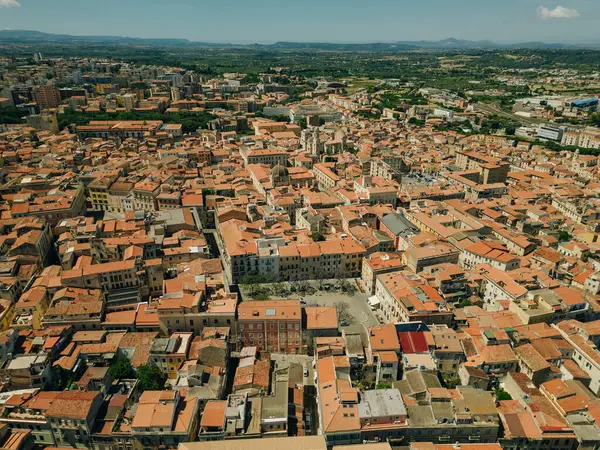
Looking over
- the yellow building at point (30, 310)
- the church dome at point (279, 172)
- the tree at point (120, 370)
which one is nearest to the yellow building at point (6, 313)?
the yellow building at point (30, 310)

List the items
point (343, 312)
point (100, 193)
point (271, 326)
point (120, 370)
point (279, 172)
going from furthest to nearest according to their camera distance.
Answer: point (279, 172) < point (100, 193) < point (343, 312) < point (271, 326) < point (120, 370)

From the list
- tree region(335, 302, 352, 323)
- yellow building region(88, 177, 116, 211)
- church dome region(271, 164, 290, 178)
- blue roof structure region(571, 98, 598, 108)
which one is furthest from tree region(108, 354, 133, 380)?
blue roof structure region(571, 98, 598, 108)

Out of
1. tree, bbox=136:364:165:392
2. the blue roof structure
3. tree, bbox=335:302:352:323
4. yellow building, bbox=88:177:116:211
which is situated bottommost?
tree, bbox=335:302:352:323

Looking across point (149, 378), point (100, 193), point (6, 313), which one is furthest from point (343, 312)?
point (100, 193)

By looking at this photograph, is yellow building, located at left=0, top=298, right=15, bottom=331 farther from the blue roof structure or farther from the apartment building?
the blue roof structure

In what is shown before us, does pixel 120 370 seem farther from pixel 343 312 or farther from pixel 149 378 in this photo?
pixel 343 312

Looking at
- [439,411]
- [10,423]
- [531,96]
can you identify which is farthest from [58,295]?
[531,96]
